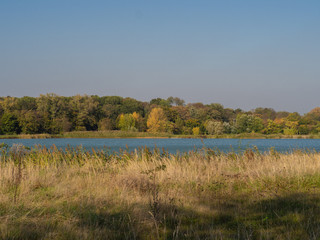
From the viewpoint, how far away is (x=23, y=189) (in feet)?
21.2

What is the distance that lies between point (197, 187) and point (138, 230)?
3.24 metres

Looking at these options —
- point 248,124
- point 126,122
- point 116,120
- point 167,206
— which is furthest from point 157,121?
point 167,206

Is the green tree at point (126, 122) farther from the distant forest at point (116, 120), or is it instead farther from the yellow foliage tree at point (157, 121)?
the yellow foliage tree at point (157, 121)

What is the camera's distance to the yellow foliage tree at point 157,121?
221 feet

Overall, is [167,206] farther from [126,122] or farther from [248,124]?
[248,124]

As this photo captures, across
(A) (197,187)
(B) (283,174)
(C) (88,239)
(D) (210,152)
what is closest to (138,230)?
(C) (88,239)

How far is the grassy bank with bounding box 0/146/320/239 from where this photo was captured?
412cm

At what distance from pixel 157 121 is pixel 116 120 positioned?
11.7 meters

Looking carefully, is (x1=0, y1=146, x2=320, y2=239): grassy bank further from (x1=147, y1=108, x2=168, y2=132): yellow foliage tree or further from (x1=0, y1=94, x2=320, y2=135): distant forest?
(x1=147, y1=108, x2=168, y2=132): yellow foliage tree

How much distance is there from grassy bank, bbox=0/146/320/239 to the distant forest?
53.3m

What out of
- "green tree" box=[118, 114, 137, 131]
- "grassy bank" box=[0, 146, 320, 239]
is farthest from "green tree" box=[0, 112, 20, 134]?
"grassy bank" box=[0, 146, 320, 239]

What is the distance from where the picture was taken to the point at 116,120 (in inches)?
2918

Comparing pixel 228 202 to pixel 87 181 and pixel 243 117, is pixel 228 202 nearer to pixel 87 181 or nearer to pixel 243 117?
pixel 87 181

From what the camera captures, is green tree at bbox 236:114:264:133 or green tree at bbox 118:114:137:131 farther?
green tree at bbox 118:114:137:131
